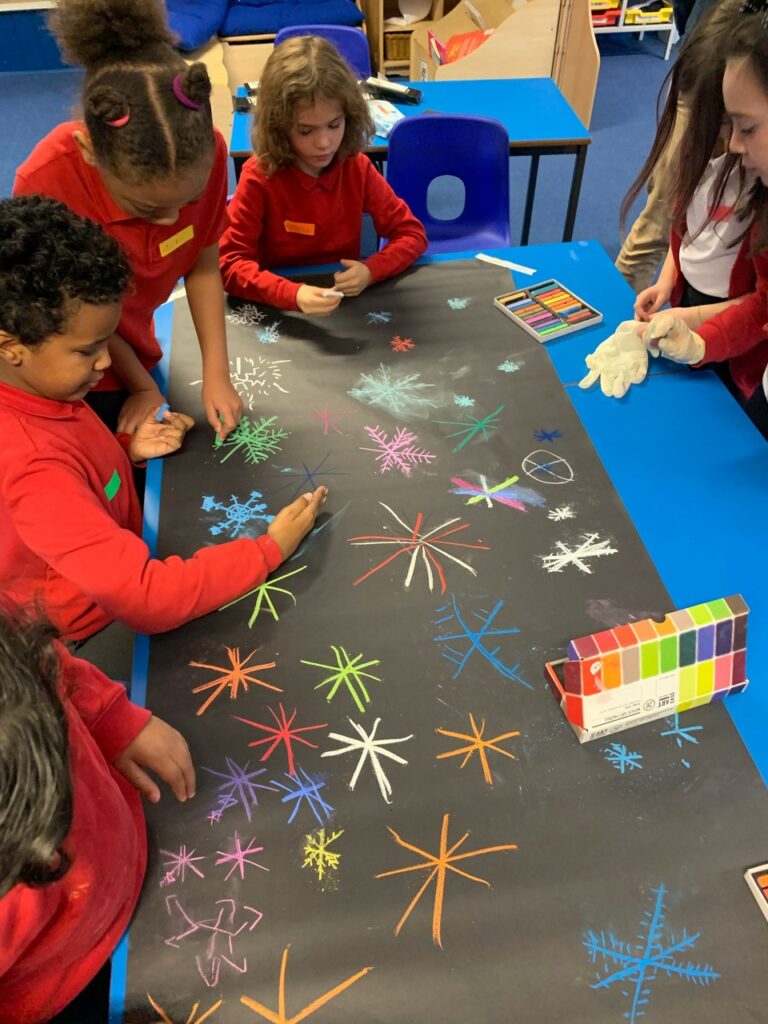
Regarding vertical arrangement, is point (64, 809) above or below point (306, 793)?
above

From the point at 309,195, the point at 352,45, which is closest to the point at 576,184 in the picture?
the point at 352,45

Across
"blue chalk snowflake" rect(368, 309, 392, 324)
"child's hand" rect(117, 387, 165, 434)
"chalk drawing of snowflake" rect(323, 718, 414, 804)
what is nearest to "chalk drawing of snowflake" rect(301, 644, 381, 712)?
"chalk drawing of snowflake" rect(323, 718, 414, 804)

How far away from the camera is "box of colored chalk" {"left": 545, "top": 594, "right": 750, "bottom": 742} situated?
2.77 feet

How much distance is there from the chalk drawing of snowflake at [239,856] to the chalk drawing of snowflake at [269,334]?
3.33 ft

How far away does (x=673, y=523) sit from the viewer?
1.13m

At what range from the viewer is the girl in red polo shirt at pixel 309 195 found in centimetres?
154

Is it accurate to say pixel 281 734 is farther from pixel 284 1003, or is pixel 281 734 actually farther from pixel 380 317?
pixel 380 317

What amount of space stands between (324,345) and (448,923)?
1.09m

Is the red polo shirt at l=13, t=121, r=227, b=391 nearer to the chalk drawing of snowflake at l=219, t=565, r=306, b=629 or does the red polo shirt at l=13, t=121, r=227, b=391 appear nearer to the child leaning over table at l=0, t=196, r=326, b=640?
the child leaning over table at l=0, t=196, r=326, b=640

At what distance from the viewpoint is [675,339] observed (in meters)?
1.35

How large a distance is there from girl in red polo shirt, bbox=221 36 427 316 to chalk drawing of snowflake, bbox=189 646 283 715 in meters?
0.85

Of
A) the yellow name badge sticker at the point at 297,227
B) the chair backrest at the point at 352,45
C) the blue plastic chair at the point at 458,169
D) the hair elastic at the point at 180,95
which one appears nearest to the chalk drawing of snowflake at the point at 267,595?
the hair elastic at the point at 180,95

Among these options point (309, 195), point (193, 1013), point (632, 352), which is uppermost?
point (309, 195)

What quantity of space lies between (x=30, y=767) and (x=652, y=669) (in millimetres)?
662
